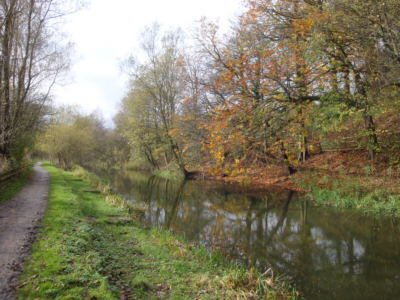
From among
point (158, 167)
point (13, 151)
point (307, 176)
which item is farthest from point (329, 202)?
point (158, 167)

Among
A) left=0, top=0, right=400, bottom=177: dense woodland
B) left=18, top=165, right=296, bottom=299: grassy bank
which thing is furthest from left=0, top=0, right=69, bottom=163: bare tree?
left=18, top=165, right=296, bottom=299: grassy bank

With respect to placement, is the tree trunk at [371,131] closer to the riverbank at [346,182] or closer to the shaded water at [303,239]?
the riverbank at [346,182]

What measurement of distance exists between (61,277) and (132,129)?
2539 cm

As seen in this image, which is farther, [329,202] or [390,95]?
[329,202]

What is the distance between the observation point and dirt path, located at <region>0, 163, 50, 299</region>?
4.18 metres

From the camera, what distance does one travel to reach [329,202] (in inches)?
466

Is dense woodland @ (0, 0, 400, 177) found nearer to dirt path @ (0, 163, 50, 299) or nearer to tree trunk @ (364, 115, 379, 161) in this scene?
tree trunk @ (364, 115, 379, 161)

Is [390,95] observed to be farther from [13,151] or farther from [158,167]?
[158,167]

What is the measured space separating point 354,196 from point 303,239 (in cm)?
510

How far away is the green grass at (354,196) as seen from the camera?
983 cm

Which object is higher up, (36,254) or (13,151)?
(13,151)

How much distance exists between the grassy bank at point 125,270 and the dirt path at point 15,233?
0.18m

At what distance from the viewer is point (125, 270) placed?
17.5 ft

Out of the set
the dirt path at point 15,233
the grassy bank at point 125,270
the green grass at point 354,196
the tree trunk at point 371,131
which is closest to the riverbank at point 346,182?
the green grass at point 354,196
